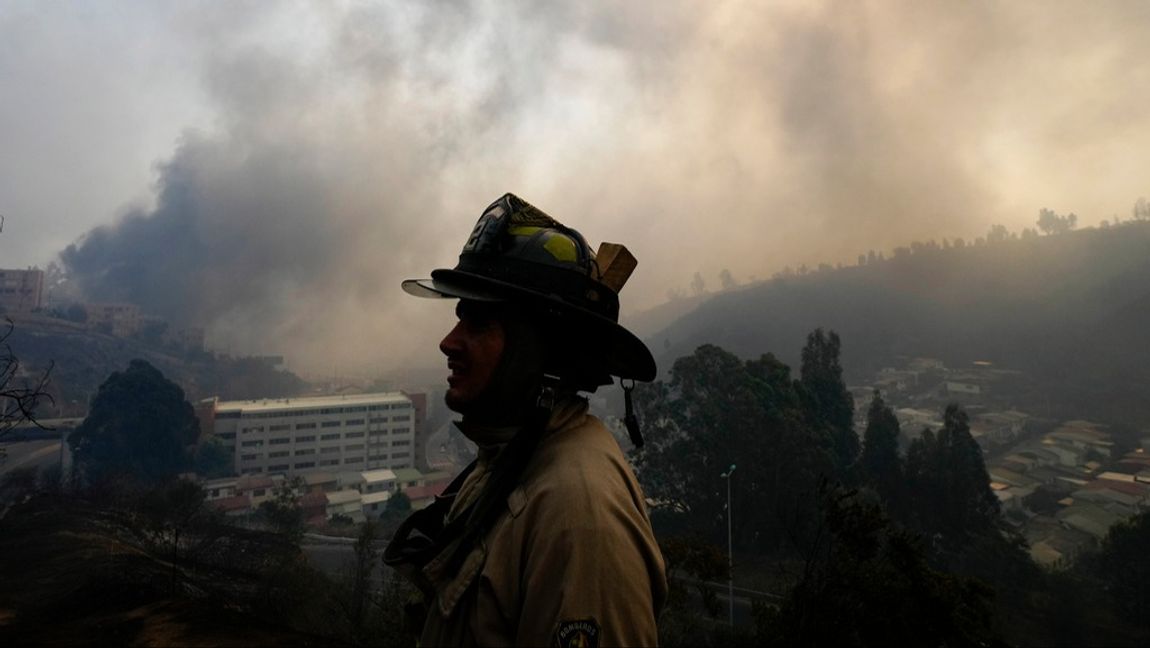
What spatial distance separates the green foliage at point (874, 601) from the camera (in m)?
9.80

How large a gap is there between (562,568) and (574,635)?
0.42 feet

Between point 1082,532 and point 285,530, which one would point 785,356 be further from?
point 285,530

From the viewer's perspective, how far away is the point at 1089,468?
42125 mm

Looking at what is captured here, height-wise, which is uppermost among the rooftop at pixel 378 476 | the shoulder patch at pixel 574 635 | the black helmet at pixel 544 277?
the black helmet at pixel 544 277

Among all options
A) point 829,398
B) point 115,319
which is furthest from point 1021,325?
point 115,319

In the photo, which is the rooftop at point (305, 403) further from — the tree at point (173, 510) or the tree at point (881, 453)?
the tree at point (881, 453)

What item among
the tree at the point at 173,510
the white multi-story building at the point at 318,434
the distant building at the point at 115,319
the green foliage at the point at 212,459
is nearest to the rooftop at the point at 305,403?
the white multi-story building at the point at 318,434

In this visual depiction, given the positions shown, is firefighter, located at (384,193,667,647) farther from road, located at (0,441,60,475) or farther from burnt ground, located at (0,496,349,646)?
road, located at (0,441,60,475)

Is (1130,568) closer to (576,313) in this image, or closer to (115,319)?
(576,313)

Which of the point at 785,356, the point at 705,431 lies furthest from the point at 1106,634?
the point at 785,356

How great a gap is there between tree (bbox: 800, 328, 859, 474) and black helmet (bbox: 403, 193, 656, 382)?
31732 millimetres

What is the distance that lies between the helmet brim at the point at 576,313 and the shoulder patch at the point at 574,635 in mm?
788

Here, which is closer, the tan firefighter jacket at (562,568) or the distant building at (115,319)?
the tan firefighter jacket at (562,568)

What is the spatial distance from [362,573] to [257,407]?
139 feet
